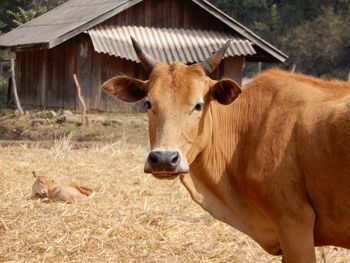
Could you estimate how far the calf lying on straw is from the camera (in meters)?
10.7

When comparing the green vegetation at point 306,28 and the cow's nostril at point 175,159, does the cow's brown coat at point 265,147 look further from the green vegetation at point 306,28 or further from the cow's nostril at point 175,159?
the green vegetation at point 306,28

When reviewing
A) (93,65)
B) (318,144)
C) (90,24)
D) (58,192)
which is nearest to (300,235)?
(318,144)

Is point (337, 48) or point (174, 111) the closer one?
point (174, 111)

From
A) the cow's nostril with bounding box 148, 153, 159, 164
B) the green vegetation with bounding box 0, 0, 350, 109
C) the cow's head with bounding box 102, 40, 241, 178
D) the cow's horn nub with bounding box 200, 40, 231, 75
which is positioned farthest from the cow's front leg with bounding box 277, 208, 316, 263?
the green vegetation with bounding box 0, 0, 350, 109

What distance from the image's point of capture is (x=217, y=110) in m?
6.68

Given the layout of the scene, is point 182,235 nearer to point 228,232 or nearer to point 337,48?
point 228,232

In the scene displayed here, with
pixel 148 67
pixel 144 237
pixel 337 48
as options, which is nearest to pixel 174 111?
pixel 148 67

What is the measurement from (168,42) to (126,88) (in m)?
20.1

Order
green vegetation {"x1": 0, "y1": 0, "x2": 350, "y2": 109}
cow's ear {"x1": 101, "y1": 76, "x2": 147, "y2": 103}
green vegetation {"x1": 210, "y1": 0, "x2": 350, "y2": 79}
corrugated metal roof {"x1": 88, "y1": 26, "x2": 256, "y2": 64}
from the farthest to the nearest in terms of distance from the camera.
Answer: green vegetation {"x1": 210, "y1": 0, "x2": 350, "y2": 79}
green vegetation {"x1": 0, "y1": 0, "x2": 350, "y2": 109}
corrugated metal roof {"x1": 88, "y1": 26, "x2": 256, "y2": 64}
cow's ear {"x1": 101, "y1": 76, "x2": 147, "y2": 103}

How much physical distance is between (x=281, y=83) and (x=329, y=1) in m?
46.1

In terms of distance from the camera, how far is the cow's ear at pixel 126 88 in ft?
21.1

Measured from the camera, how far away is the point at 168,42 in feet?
86.7

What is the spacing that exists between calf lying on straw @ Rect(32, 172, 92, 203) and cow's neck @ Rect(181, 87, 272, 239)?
4.47 m

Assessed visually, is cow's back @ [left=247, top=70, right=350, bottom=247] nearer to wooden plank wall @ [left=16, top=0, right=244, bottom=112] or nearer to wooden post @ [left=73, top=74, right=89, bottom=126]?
wooden post @ [left=73, top=74, right=89, bottom=126]
